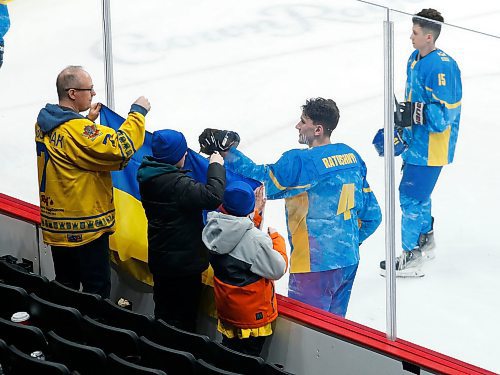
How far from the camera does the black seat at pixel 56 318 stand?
2787 millimetres

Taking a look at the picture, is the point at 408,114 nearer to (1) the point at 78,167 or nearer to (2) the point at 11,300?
(1) the point at 78,167

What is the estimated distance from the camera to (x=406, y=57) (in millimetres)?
3146

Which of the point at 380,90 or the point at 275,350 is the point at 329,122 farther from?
the point at 275,350

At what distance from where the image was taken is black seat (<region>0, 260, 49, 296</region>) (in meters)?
3.12

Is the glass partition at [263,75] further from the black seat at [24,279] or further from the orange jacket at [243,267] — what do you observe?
the black seat at [24,279]

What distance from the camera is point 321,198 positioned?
321cm

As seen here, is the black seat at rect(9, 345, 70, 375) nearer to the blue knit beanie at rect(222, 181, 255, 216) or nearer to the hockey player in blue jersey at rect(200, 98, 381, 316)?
the blue knit beanie at rect(222, 181, 255, 216)

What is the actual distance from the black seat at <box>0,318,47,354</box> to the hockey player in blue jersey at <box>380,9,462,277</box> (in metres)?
1.09

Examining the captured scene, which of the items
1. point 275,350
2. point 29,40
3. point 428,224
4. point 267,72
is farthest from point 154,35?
point 275,350

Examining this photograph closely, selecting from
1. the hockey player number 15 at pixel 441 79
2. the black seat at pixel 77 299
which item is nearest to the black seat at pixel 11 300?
the black seat at pixel 77 299

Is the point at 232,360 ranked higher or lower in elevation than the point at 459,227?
lower

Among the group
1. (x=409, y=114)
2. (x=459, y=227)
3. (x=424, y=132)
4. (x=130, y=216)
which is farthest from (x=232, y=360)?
(x=459, y=227)

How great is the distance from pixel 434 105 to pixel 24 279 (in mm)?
1624

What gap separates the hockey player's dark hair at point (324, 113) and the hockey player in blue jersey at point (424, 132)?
0.23 metres
